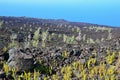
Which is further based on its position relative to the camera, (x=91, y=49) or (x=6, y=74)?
(x=91, y=49)

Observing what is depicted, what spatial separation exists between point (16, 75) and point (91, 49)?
492cm

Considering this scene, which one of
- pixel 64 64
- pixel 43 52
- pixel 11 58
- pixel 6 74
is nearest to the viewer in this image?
pixel 6 74

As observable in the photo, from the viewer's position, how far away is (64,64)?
15648mm

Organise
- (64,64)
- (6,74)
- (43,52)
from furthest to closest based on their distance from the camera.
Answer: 1. (43,52)
2. (64,64)
3. (6,74)

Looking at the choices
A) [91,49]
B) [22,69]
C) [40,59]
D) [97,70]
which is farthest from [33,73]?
[91,49]

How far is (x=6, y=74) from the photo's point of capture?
13633 mm

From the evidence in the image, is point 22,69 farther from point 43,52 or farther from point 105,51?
point 105,51

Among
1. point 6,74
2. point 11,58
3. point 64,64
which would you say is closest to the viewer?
point 6,74

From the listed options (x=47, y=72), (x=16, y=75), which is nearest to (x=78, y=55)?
(x=47, y=72)

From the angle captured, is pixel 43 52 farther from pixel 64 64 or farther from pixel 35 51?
pixel 64 64

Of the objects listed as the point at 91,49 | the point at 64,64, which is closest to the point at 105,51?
the point at 91,49

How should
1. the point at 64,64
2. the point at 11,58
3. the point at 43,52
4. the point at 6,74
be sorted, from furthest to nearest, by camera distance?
the point at 43,52 < the point at 64,64 < the point at 11,58 < the point at 6,74

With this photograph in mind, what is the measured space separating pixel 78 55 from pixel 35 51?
192cm

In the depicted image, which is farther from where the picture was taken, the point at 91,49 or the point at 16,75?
the point at 91,49
